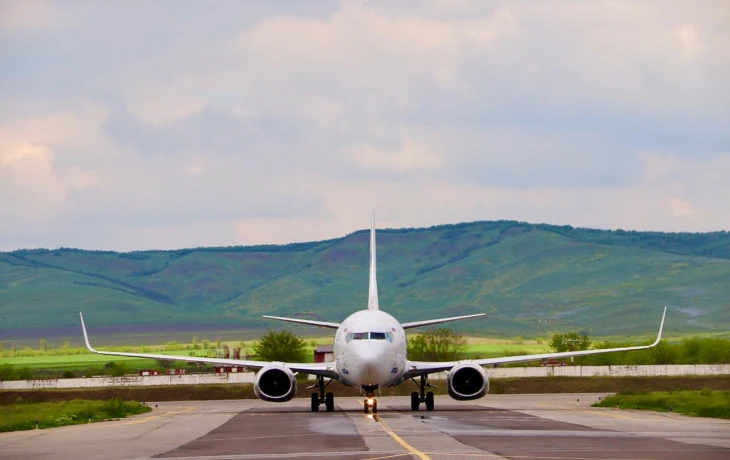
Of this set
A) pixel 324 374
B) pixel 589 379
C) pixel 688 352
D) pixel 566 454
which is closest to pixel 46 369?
pixel 688 352

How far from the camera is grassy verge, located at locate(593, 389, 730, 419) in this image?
49781 mm

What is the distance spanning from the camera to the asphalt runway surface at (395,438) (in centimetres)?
3052

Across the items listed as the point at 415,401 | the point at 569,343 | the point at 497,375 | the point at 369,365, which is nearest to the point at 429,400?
the point at 415,401

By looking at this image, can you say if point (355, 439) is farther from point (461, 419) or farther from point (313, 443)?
point (461, 419)

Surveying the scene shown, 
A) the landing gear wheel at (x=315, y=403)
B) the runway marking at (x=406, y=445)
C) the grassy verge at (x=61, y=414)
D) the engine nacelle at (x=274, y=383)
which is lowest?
the runway marking at (x=406, y=445)

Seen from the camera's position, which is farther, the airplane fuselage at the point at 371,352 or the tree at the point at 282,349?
→ the tree at the point at 282,349

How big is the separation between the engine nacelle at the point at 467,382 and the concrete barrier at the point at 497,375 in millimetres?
52801

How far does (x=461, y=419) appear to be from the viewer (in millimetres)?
48438

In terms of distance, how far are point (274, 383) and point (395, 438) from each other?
21134mm

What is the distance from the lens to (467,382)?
5625cm

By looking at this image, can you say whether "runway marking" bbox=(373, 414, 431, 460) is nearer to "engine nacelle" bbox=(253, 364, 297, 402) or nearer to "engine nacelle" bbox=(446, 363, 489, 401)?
"engine nacelle" bbox=(446, 363, 489, 401)

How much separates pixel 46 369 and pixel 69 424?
134m

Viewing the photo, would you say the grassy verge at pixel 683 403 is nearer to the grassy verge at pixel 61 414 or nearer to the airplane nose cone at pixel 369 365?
the airplane nose cone at pixel 369 365

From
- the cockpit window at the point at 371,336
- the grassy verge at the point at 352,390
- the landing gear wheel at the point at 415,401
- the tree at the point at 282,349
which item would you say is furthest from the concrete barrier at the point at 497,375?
the cockpit window at the point at 371,336
